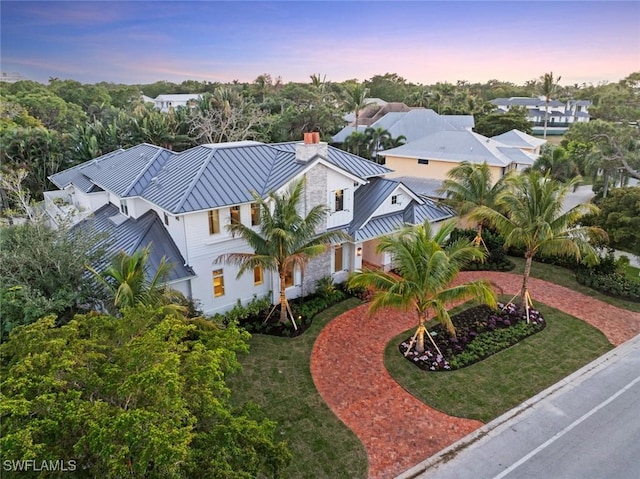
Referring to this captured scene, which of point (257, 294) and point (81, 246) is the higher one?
point (81, 246)

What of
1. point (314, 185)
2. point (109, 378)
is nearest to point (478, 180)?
point (314, 185)

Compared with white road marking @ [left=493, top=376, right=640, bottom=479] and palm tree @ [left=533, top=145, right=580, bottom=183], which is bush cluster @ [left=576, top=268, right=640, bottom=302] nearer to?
white road marking @ [left=493, top=376, right=640, bottom=479]

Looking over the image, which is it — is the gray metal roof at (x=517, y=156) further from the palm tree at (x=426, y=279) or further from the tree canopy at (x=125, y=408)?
the tree canopy at (x=125, y=408)

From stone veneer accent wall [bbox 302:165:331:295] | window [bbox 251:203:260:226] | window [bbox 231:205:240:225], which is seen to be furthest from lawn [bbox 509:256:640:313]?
window [bbox 231:205:240:225]

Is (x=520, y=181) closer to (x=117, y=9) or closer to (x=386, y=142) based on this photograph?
(x=117, y=9)

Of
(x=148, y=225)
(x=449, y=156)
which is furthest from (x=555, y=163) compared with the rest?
(x=148, y=225)
